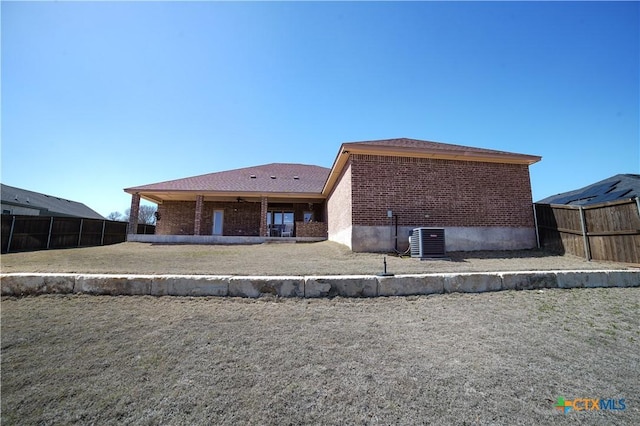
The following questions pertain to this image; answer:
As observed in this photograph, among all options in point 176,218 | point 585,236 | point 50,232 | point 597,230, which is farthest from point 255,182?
point 597,230

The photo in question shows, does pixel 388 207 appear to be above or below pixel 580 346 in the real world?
above

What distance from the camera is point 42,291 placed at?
14.6 ft

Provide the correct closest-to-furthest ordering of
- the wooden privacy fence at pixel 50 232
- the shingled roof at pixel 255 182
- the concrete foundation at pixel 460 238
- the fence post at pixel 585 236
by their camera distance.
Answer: the fence post at pixel 585 236
the concrete foundation at pixel 460 238
the wooden privacy fence at pixel 50 232
the shingled roof at pixel 255 182

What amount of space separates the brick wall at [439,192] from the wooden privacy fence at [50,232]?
12.6 m

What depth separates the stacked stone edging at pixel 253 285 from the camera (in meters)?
4.28

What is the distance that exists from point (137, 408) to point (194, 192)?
1353 cm

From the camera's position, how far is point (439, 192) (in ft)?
30.6

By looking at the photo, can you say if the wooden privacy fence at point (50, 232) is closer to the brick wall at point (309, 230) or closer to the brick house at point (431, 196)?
A: the brick wall at point (309, 230)

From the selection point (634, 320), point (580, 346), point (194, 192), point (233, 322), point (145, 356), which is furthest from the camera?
point (194, 192)

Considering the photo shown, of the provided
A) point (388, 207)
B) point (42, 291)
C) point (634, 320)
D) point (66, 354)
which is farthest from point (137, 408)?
point (388, 207)

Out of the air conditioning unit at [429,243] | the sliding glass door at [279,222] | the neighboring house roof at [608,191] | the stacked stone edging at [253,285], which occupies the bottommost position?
the stacked stone edging at [253,285]

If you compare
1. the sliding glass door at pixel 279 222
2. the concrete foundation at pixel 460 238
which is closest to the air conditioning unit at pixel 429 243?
the concrete foundation at pixel 460 238

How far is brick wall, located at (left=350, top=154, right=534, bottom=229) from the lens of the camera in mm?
8922

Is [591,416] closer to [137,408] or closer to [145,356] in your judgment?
[137,408]
